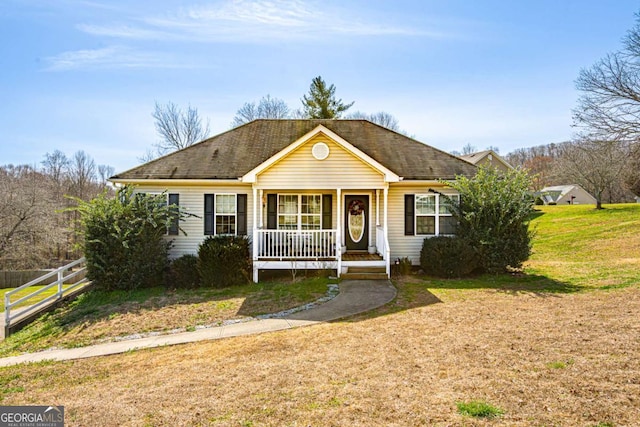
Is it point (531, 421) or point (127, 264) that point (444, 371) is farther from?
point (127, 264)

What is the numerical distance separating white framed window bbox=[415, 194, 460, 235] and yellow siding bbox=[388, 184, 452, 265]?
283mm

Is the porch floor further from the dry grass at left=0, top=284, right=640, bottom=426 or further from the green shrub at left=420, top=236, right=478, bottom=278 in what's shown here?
the dry grass at left=0, top=284, right=640, bottom=426

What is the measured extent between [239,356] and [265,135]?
1192 cm

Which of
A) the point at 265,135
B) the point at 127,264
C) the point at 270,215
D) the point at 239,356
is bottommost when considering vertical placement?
the point at 239,356

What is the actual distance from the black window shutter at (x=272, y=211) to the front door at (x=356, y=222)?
2.64 metres

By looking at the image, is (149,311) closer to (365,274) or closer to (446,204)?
(365,274)

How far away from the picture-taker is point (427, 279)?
1288 cm

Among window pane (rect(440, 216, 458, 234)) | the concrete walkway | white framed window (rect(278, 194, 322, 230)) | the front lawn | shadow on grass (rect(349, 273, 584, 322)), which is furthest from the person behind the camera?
white framed window (rect(278, 194, 322, 230))

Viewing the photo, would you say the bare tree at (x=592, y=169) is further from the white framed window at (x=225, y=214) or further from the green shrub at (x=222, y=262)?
the green shrub at (x=222, y=262)

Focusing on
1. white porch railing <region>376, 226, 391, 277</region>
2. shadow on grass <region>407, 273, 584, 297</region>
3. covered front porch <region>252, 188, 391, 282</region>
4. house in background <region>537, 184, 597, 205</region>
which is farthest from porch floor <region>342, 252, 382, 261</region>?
house in background <region>537, 184, 597, 205</region>

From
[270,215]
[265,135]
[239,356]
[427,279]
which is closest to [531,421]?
[239,356]

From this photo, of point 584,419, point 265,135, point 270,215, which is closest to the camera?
point 584,419

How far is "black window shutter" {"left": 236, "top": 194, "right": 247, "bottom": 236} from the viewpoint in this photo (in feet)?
46.1

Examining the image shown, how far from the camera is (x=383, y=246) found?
524 inches
